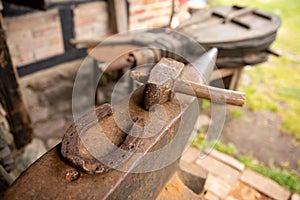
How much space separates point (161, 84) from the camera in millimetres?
1152

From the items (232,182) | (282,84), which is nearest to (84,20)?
(232,182)

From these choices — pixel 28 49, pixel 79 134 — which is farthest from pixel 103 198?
pixel 28 49

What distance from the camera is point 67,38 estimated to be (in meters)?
2.79

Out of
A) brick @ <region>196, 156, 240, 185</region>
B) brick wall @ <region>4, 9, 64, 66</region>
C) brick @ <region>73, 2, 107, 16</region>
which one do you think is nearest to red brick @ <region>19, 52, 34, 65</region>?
brick wall @ <region>4, 9, 64, 66</region>

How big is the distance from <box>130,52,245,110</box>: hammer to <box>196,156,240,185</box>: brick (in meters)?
1.32

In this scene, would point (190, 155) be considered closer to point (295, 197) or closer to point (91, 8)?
point (295, 197)

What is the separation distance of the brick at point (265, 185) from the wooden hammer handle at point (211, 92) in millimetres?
1363

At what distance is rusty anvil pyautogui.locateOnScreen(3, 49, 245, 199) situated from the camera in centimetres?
89

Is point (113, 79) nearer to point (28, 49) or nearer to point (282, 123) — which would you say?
point (28, 49)

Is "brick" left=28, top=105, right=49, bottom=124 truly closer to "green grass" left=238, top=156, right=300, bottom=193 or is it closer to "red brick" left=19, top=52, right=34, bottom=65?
"red brick" left=19, top=52, right=34, bottom=65

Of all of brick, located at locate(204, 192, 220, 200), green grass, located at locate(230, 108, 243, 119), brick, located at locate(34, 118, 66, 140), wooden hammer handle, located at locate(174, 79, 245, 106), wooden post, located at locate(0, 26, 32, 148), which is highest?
wooden hammer handle, located at locate(174, 79, 245, 106)

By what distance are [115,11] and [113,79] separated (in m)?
0.87

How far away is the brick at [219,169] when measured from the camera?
2.33 meters

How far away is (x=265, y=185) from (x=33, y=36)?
2583 mm
